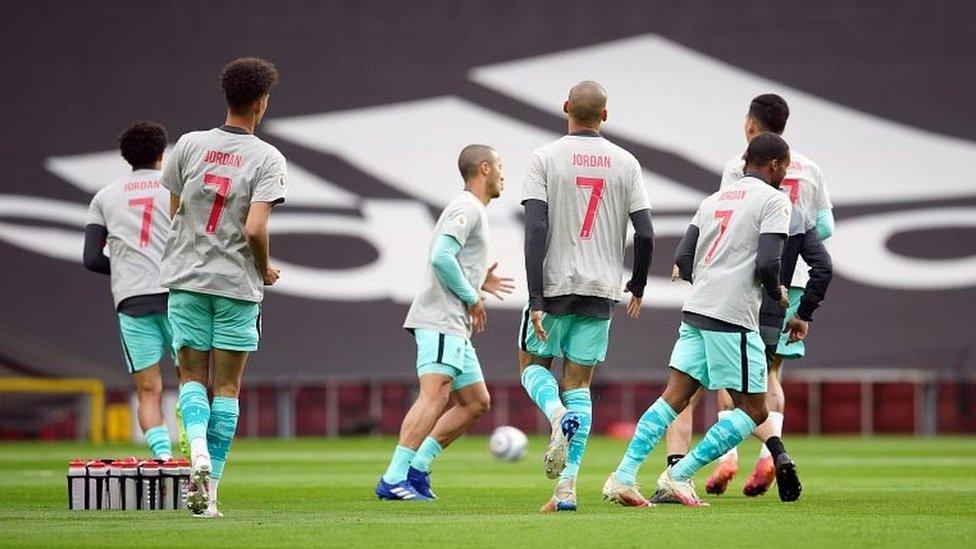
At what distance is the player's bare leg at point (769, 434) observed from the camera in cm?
930

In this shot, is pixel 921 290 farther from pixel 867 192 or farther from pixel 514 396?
pixel 514 396

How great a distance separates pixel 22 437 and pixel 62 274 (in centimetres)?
198

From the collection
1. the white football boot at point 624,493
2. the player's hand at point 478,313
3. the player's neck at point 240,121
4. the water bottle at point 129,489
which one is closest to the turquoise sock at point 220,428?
the water bottle at point 129,489

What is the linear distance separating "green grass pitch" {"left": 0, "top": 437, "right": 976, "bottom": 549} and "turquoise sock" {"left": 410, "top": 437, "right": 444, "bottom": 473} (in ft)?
0.88

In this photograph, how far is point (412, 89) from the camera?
70.9 ft

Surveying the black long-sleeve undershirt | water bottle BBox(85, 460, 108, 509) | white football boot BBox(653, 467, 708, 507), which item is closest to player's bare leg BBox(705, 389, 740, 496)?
white football boot BBox(653, 467, 708, 507)

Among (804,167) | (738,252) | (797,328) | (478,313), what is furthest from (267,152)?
(804,167)

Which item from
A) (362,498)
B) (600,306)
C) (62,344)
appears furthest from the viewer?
(62,344)

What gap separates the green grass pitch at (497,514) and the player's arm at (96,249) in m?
1.29

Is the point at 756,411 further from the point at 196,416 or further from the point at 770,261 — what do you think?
the point at 196,416

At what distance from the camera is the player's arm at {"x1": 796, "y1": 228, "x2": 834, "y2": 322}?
909 cm

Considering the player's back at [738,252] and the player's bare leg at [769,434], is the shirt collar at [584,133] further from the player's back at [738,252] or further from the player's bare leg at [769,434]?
the player's bare leg at [769,434]

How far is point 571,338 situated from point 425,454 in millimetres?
1446

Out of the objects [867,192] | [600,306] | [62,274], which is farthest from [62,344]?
[600,306]
